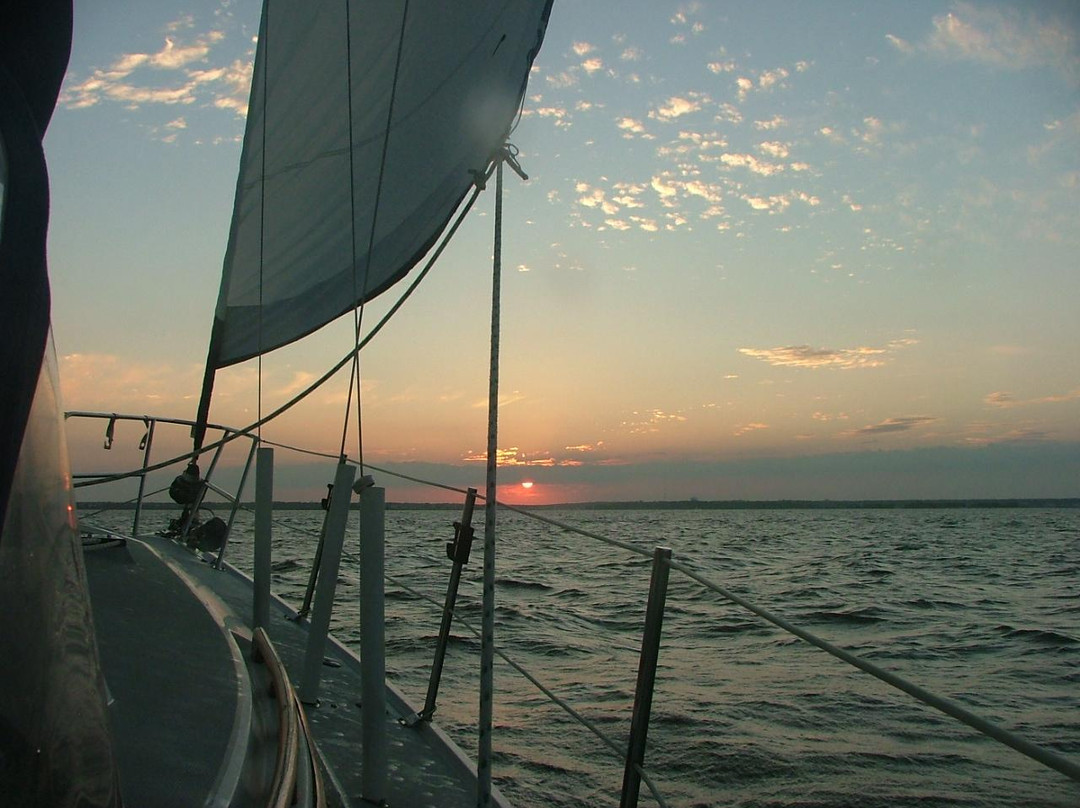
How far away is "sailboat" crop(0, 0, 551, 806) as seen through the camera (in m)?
0.70

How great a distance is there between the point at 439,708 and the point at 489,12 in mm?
4968

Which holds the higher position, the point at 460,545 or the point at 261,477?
the point at 261,477

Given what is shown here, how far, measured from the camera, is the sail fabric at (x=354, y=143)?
2414 millimetres

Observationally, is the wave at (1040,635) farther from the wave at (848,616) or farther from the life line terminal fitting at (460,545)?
the life line terminal fitting at (460,545)

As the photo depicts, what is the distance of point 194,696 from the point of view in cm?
179

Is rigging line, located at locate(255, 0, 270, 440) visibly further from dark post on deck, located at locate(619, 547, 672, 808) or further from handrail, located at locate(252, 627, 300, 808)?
dark post on deck, located at locate(619, 547, 672, 808)

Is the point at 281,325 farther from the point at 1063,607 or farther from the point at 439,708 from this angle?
the point at 1063,607

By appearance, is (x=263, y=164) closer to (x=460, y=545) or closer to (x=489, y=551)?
(x=460, y=545)

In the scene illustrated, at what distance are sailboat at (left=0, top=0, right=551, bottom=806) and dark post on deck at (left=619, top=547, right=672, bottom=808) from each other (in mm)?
412

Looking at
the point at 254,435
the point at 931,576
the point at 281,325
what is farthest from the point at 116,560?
the point at 931,576

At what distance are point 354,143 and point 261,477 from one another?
1200 millimetres

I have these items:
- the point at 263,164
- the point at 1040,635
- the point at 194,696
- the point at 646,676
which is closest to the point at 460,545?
the point at 646,676

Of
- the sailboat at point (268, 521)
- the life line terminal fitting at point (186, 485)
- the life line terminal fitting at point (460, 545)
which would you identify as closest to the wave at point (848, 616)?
the sailboat at point (268, 521)

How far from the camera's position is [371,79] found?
2.73 meters
